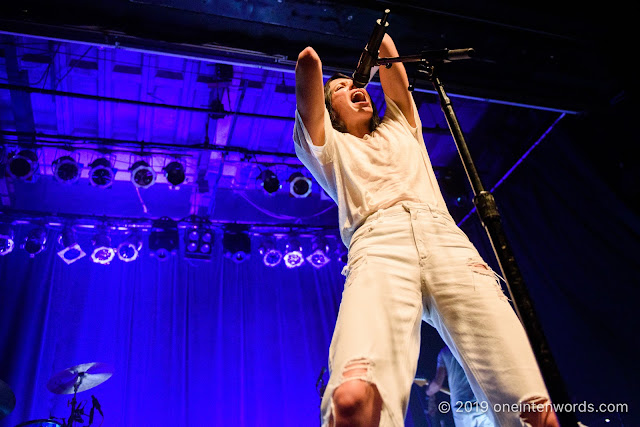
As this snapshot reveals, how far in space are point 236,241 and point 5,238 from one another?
3288 mm

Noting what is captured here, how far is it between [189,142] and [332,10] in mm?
4010

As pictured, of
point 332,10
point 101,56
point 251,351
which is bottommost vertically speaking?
point 251,351

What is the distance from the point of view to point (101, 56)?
18.9 ft

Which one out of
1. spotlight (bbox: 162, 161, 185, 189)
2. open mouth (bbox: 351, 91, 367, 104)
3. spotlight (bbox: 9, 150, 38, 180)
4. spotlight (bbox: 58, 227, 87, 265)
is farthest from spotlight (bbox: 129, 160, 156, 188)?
open mouth (bbox: 351, 91, 367, 104)

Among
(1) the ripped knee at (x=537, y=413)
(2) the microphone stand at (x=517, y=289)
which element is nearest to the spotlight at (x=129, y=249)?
(2) the microphone stand at (x=517, y=289)

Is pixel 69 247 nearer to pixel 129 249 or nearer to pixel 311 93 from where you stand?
pixel 129 249

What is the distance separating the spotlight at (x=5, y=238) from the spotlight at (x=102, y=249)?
109 centimetres

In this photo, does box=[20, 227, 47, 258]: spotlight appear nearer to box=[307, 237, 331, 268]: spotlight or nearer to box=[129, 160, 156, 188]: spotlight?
box=[129, 160, 156, 188]: spotlight

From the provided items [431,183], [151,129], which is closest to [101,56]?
[151,129]

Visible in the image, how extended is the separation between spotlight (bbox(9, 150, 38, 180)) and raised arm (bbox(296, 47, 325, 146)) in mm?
5423

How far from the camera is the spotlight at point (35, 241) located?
6.98m

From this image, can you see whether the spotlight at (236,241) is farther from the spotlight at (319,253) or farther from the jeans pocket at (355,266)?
the jeans pocket at (355,266)

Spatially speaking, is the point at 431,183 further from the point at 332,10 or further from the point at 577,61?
the point at 577,61

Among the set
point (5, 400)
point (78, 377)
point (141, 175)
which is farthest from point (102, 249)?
point (5, 400)
